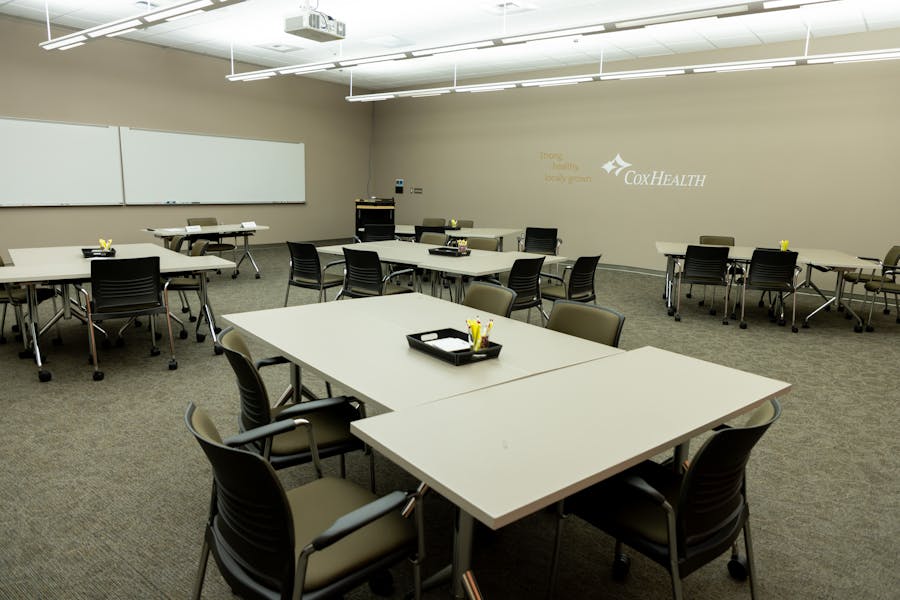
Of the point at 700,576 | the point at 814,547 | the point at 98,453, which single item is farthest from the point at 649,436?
the point at 98,453

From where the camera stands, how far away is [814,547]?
7.94 feet

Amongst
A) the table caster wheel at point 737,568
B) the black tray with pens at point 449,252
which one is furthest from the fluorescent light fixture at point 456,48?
the table caster wheel at point 737,568

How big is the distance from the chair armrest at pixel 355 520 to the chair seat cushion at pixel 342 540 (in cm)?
13

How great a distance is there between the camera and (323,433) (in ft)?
7.68

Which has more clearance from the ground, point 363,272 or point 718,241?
point 718,241

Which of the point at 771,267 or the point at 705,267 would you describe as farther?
the point at 705,267

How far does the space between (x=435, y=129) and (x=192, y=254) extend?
7720 mm

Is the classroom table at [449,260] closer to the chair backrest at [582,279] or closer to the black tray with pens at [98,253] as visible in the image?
the chair backrest at [582,279]

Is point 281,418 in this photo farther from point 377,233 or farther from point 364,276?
point 377,233

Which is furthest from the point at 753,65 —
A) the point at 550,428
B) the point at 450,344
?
the point at 550,428

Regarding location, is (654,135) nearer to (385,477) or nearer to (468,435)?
(385,477)

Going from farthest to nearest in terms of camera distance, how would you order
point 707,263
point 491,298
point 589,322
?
1. point 707,263
2. point 491,298
3. point 589,322

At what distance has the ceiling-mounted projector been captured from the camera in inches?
201

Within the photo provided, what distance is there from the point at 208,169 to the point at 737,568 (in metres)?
10.4
